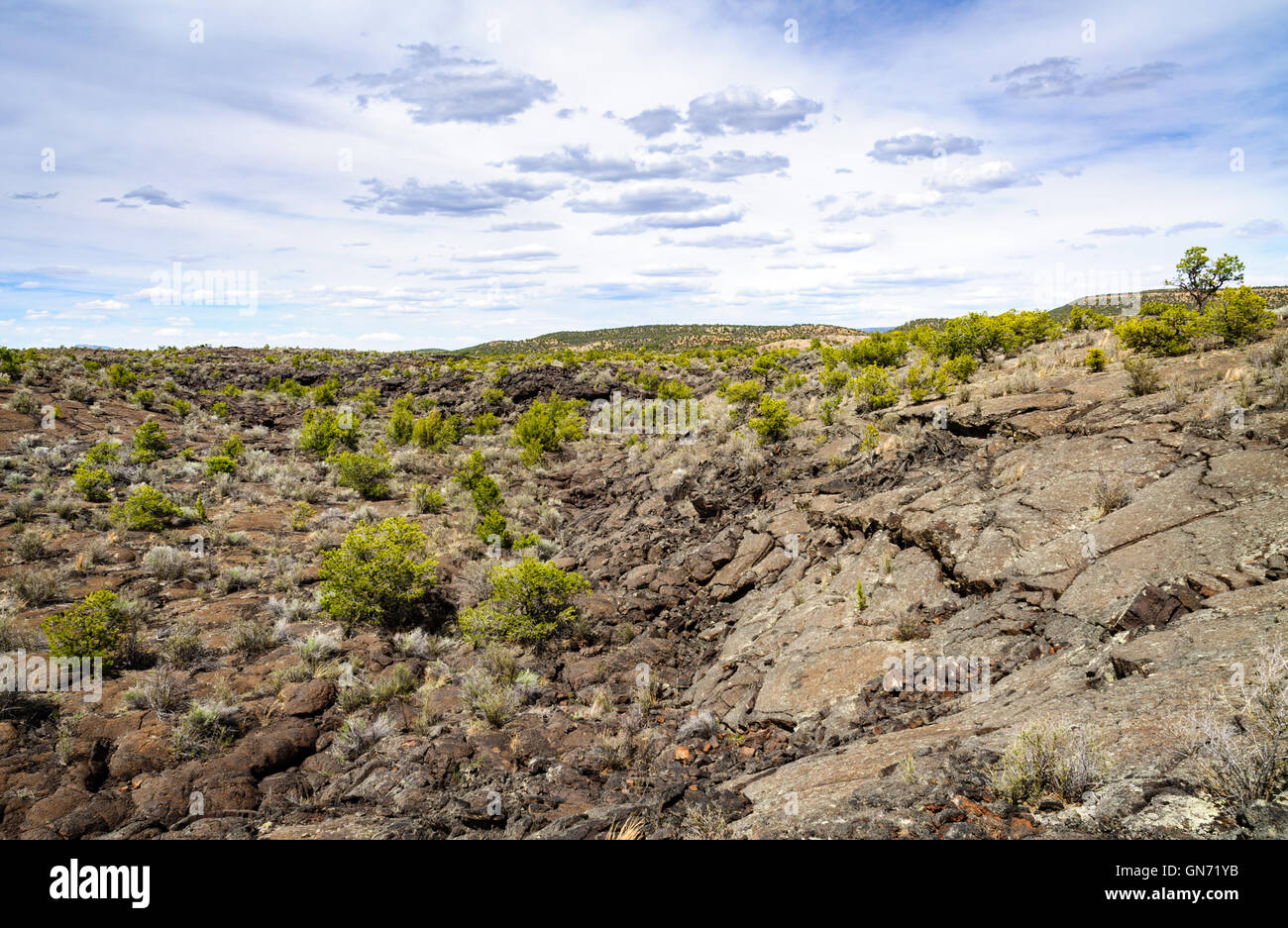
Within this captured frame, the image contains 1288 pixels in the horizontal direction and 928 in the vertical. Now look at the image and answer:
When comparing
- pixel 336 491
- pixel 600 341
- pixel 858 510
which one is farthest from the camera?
pixel 600 341

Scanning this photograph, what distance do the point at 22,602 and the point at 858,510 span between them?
15577mm

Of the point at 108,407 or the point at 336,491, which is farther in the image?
the point at 108,407

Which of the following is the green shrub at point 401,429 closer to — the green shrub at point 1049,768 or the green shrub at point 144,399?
the green shrub at point 144,399

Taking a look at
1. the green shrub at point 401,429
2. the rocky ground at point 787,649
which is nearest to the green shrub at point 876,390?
the rocky ground at point 787,649

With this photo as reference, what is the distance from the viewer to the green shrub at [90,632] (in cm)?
927

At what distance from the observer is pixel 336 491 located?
20.3 m

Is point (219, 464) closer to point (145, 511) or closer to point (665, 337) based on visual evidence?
point (145, 511)

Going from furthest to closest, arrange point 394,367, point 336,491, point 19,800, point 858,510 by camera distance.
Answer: point 394,367 < point 336,491 < point 858,510 < point 19,800

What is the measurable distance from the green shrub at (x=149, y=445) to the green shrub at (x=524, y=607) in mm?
16788

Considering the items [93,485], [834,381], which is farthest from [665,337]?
[93,485]

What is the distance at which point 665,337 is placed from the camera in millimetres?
85500

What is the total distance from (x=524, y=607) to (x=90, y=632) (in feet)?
22.2
